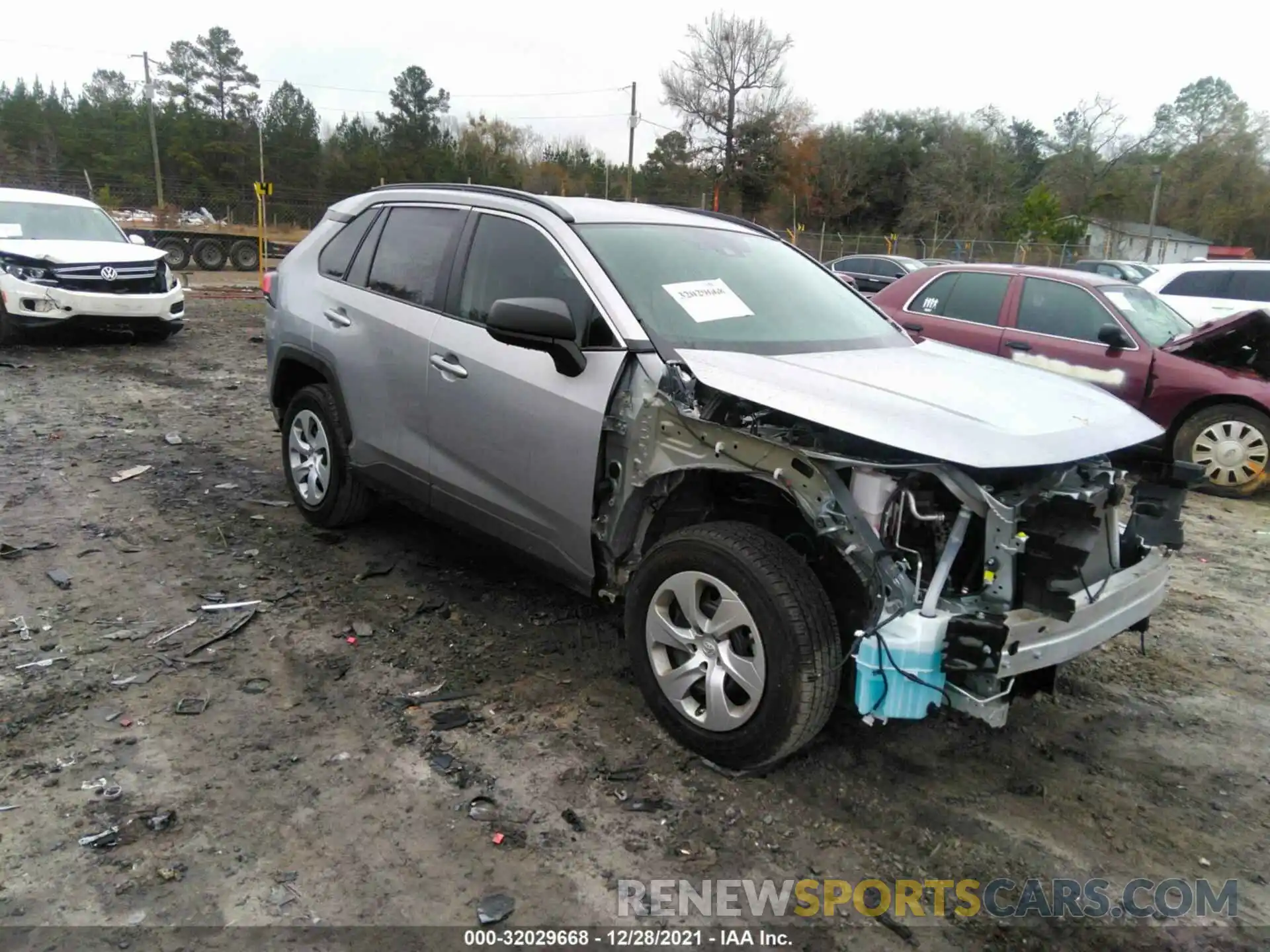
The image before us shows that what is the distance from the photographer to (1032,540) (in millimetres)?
2570

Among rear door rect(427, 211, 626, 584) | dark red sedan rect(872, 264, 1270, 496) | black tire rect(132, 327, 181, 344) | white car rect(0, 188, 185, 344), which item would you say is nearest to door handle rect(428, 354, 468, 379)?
rear door rect(427, 211, 626, 584)

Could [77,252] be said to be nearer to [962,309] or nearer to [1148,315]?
[962,309]

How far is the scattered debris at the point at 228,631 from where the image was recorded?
3708 millimetres

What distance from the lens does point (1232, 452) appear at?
6.79 meters

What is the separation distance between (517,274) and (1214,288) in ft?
33.2

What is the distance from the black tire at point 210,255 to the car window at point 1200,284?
21.3 m

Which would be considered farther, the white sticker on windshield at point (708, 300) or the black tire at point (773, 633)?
the white sticker on windshield at point (708, 300)

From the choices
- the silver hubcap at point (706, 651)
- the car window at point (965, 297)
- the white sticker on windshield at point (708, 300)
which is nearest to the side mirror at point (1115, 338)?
the car window at point (965, 297)

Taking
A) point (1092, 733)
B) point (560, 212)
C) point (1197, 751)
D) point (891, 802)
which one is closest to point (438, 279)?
point (560, 212)

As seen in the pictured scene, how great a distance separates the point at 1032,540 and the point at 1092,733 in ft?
4.16

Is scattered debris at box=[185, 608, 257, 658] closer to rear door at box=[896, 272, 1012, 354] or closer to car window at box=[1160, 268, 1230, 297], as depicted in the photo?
rear door at box=[896, 272, 1012, 354]

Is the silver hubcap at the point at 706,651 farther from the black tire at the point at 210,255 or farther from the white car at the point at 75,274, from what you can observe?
the black tire at the point at 210,255

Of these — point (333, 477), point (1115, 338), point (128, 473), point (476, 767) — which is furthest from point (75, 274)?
point (1115, 338)

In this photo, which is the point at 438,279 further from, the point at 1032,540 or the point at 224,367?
the point at 224,367
